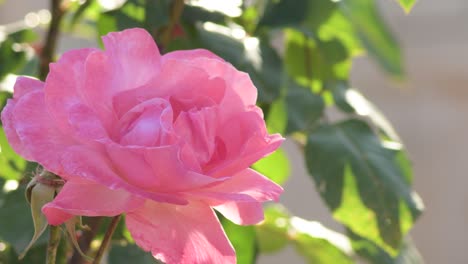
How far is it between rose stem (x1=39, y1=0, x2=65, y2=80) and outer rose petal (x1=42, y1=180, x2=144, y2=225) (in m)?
0.32

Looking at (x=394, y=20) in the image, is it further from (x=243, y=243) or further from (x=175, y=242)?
(x=175, y=242)

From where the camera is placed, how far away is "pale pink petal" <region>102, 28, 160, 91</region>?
0.32m

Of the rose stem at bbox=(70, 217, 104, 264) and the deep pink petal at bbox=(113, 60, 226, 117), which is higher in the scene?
the deep pink petal at bbox=(113, 60, 226, 117)

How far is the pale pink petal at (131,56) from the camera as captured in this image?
1.06 ft

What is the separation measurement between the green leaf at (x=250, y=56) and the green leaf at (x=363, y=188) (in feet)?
0.17

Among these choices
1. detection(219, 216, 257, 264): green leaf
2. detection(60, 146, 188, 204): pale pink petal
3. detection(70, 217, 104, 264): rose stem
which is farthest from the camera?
detection(219, 216, 257, 264): green leaf

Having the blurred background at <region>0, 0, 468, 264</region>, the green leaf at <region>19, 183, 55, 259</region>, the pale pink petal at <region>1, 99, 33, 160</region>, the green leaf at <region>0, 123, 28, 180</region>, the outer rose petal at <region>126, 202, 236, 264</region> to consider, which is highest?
the pale pink petal at <region>1, 99, 33, 160</region>

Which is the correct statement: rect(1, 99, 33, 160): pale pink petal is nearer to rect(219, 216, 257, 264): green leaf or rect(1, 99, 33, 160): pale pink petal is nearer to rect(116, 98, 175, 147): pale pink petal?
rect(116, 98, 175, 147): pale pink petal

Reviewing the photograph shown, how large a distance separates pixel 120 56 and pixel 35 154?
0.17 ft

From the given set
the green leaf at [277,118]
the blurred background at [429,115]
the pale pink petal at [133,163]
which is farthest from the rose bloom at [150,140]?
the blurred background at [429,115]

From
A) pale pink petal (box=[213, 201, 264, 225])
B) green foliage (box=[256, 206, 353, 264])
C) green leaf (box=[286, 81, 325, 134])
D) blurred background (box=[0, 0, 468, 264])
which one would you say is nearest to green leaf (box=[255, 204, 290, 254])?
green foliage (box=[256, 206, 353, 264])

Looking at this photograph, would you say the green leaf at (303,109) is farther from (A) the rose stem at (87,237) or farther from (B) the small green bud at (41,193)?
(B) the small green bud at (41,193)

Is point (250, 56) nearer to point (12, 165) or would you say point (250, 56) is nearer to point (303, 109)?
point (303, 109)

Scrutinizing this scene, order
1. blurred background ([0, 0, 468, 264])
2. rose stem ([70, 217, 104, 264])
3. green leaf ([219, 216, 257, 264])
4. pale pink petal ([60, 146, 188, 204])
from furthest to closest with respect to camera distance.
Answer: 1. blurred background ([0, 0, 468, 264])
2. green leaf ([219, 216, 257, 264])
3. rose stem ([70, 217, 104, 264])
4. pale pink petal ([60, 146, 188, 204])
